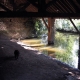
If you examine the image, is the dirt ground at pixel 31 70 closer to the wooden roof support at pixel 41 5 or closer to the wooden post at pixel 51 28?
the wooden roof support at pixel 41 5

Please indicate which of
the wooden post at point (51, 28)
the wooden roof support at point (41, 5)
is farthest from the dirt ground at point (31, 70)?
the wooden post at point (51, 28)

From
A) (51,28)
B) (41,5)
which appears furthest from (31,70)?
(51,28)

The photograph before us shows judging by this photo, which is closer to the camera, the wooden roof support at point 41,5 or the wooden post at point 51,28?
the wooden roof support at point 41,5

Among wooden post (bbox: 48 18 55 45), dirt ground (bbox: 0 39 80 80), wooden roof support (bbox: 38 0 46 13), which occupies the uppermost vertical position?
wooden roof support (bbox: 38 0 46 13)

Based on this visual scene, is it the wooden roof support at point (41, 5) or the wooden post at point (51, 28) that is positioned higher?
the wooden roof support at point (41, 5)

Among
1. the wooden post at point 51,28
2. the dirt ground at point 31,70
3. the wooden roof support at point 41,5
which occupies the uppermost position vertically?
the wooden roof support at point 41,5

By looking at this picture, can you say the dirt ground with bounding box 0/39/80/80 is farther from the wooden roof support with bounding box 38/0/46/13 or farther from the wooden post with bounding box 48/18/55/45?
the wooden post with bounding box 48/18/55/45

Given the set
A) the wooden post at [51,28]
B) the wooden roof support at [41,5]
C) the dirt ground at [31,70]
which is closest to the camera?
the dirt ground at [31,70]

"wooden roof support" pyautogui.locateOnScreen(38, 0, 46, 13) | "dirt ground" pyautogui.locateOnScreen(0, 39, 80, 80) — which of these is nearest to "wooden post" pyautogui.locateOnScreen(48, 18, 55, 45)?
"dirt ground" pyautogui.locateOnScreen(0, 39, 80, 80)

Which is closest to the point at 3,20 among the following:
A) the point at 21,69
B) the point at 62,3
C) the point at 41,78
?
the point at 62,3

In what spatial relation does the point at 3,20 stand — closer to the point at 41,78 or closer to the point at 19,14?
the point at 19,14

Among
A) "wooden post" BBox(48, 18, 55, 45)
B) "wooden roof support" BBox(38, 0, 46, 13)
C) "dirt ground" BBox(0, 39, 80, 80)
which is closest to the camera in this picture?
"dirt ground" BBox(0, 39, 80, 80)

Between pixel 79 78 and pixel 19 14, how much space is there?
3.09 metres

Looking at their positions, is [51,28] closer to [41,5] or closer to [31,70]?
[41,5]
